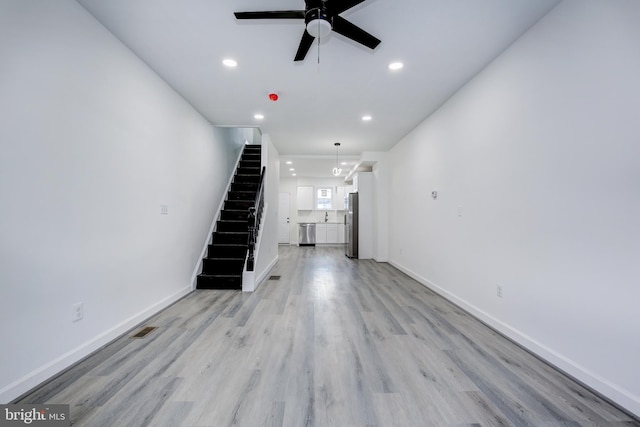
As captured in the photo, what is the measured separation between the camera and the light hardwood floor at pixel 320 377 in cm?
131

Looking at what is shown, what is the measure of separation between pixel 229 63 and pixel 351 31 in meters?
1.45

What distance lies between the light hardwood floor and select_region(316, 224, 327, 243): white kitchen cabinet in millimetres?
6734

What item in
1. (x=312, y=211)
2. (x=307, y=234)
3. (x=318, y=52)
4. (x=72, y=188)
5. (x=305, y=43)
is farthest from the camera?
(x=312, y=211)

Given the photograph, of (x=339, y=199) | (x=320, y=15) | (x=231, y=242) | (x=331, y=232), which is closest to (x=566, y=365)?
(x=320, y=15)

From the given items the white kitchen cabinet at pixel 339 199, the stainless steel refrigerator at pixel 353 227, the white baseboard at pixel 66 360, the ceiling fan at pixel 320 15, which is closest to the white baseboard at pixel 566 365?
the ceiling fan at pixel 320 15

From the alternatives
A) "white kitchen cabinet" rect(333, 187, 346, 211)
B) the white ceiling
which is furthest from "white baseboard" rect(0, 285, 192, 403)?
"white kitchen cabinet" rect(333, 187, 346, 211)

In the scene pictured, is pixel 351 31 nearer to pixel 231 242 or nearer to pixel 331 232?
pixel 231 242

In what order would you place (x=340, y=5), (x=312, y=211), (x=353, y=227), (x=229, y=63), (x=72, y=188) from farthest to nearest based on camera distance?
1. (x=312, y=211)
2. (x=353, y=227)
3. (x=229, y=63)
4. (x=72, y=188)
5. (x=340, y=5)

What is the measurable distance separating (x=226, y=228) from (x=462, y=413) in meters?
4.18

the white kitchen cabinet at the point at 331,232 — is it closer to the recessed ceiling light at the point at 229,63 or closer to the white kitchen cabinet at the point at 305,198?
the white kitchen cabinet at the point at 305,198

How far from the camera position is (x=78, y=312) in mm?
1823

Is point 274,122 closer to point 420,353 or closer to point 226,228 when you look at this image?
point 226,228

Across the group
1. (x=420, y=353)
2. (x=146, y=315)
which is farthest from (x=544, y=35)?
(x=146, y=315)

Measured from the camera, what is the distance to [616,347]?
4.72 ft
